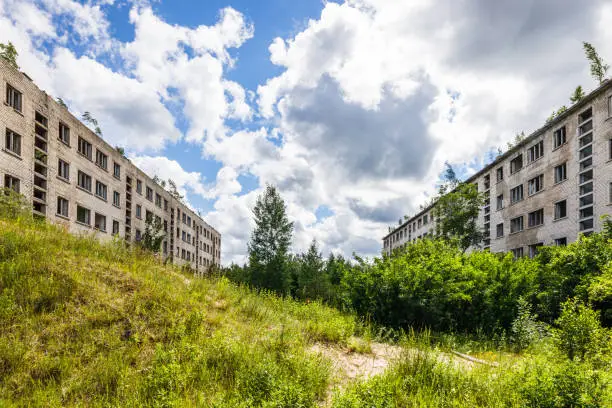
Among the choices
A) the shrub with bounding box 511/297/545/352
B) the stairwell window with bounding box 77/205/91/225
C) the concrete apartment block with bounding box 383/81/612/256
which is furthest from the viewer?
the stairwell window with bounding box 77/205/91/225

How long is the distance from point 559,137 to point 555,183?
10.7 ft

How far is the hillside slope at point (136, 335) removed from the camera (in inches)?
220

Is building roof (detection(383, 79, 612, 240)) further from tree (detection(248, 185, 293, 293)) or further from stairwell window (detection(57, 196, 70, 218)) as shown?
stairwell window (detection(57, 196, 70, 218))

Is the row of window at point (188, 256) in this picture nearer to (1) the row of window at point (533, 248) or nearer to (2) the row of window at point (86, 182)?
(2) the row of window at point (86, 182)

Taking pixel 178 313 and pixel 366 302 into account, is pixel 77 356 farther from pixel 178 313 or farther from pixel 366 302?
pixel 366 302

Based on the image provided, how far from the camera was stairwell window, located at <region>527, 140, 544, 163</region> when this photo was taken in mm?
29434

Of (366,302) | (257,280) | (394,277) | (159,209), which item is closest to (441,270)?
(394,277)

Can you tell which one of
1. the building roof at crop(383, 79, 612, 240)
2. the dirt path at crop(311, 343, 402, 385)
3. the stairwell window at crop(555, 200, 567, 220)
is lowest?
the dirt path at crop(311, 343, 402, 385)

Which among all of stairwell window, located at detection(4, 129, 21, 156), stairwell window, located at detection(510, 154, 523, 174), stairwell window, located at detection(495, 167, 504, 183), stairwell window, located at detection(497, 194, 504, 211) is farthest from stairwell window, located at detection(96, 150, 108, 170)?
stairwell window, located at detection(495, 167, 504, 183)

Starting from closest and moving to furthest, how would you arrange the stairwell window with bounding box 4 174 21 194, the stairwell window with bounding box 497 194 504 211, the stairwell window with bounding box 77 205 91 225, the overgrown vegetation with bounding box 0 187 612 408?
the overgrown vegetation with bounding box 0 187 612 408 → the stairwell window with bounding box 4 174 21 194 → the stairwell window with bounding box 77 205 91 225 → the stairwell window with bounding box 497 194 504 211

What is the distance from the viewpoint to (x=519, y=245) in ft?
103

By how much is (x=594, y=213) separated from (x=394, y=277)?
1911cm

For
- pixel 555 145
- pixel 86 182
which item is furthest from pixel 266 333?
pixel 555 145

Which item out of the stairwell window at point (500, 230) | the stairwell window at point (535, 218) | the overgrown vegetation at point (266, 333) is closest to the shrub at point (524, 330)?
the overgrown vegetation at point (266, 333)
